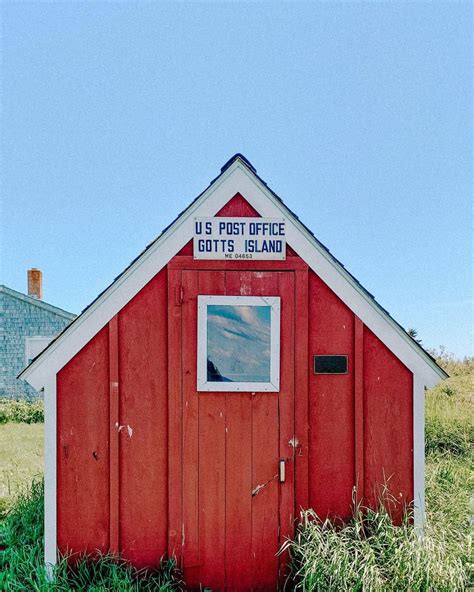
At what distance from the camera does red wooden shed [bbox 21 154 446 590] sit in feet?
13.1

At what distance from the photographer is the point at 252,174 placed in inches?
160

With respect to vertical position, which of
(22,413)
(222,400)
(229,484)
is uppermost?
(222,400)

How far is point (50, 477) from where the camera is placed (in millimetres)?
3934

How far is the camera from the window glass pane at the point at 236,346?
4.03 metres

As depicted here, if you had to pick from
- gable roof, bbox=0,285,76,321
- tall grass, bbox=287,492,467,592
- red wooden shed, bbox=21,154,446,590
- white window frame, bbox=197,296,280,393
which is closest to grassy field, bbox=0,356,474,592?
tall grass, bbox=287,492,467,592

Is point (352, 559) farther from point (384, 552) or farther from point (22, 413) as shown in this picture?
point (22, 413)

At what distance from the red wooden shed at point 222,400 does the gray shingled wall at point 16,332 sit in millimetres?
15892

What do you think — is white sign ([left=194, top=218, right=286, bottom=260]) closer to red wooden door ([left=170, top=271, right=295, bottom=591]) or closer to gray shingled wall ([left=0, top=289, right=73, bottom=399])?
A: red wooden door ([left=170, top=271, right=295, bottom=591])

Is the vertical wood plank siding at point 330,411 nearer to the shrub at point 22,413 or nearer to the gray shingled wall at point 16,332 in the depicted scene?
the shrub at point 22,413

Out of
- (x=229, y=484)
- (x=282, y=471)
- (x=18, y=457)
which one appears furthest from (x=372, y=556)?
(x=18, y=457)

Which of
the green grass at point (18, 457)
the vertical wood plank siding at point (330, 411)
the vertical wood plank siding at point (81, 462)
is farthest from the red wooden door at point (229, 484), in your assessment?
the green grass at point (18, 457)

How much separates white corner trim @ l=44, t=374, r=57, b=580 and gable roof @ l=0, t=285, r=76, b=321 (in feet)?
51.7

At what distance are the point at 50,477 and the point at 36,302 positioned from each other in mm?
16485

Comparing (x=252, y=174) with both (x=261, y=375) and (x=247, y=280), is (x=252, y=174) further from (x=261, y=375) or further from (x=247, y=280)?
(x=261, y=375)
